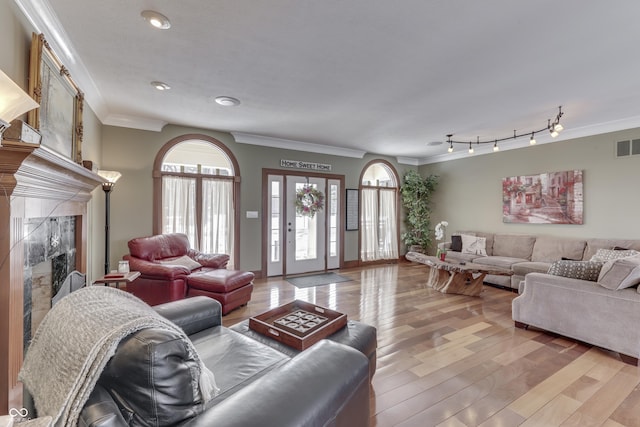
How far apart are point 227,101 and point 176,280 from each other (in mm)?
2233

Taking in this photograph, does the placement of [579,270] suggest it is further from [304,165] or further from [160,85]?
[160,85]

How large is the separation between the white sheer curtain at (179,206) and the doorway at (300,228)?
1.26 meters

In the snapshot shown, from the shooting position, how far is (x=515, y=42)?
7.40 ft

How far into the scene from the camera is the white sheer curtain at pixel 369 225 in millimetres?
6543

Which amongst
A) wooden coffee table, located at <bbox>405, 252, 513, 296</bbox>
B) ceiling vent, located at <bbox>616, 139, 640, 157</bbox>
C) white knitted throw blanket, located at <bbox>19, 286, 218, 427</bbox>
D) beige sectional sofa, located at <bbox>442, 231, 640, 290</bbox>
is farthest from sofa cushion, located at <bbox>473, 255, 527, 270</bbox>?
white knitted throw blanket, located at <bbox>19, 286, 218, 427</bbox>

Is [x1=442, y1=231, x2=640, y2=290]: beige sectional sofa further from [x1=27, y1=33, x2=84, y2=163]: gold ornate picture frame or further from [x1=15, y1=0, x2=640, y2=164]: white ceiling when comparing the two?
[x1=27, y1=33, x2=84, y2=163]: gold ornate picture frame

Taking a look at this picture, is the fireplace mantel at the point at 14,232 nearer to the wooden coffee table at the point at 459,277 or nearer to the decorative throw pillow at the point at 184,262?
the decorative throw pillow at the point at 184,262

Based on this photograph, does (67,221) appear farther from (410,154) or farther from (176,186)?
(410,154)

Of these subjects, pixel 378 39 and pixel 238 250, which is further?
pixel 238 250

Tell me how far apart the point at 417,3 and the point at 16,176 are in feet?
8.17

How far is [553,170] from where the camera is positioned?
193 inches

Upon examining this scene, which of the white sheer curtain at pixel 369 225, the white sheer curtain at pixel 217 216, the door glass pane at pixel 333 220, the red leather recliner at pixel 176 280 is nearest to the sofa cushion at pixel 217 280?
the red leather recliner at pixel 176 280

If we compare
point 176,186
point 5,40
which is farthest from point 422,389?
point 176,186

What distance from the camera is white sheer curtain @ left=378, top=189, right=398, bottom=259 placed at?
6.82 m
